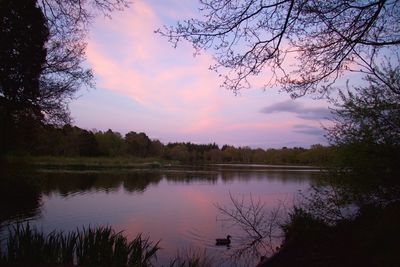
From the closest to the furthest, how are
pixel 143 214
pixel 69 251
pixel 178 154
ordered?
pixel 69 251 → pixel 143 214 → pixel 178 154

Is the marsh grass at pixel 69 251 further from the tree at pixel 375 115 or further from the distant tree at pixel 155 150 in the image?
the distant tree at pixel 155 150

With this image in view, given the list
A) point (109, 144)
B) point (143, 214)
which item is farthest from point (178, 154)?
point (143, 214)

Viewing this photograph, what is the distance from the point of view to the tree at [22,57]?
1043 centimetres

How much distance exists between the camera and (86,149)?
102438 millimetres

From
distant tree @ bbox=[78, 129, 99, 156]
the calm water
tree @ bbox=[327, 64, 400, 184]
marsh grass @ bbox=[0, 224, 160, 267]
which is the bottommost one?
the calm water

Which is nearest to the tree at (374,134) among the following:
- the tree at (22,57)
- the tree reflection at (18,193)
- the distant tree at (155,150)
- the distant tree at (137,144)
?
the tree at (22,57)

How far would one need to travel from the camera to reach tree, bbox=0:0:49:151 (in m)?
10.4

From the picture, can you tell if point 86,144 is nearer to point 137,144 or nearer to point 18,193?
point 137,144

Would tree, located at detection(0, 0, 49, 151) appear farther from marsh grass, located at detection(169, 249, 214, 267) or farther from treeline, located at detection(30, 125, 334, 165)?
treeline, located at detection(30, 125, 334, 165)

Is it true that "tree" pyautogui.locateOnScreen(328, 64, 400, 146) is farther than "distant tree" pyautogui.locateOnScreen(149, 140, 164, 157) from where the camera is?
No

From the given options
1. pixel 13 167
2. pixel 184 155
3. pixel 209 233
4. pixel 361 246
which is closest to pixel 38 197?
pixel 13 167

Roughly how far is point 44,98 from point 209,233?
9904 mm

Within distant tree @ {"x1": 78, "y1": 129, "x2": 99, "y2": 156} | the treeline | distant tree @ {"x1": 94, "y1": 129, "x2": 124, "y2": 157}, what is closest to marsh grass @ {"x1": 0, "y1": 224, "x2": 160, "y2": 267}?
the treeline

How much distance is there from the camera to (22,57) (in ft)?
41.0
